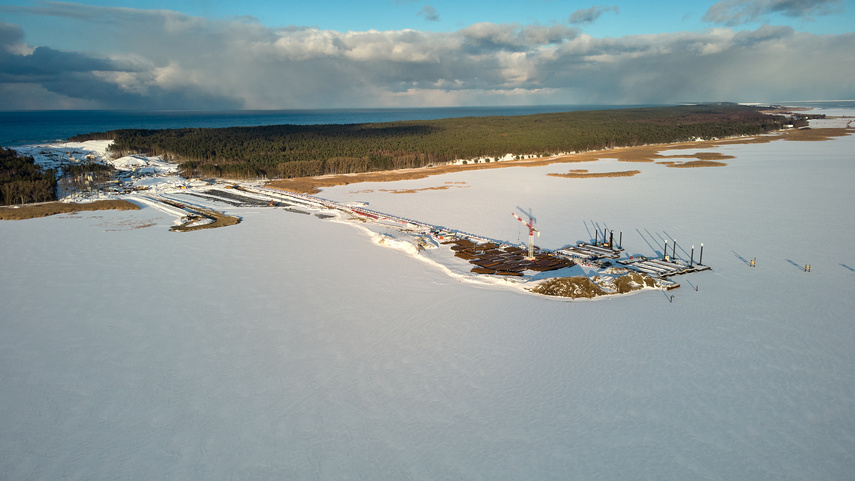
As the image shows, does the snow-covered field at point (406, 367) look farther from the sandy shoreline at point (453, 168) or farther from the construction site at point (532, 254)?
the sandy shoreline at point (453, 168)

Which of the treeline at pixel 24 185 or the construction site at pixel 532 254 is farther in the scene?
the treeline at pixel 24 185

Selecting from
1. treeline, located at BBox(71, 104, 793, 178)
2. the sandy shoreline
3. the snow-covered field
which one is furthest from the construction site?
treeline, located at BBox(71, 104, 793, 178)

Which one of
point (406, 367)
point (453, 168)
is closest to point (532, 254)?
point (406, 367)

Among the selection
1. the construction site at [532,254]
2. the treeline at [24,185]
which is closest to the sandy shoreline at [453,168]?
the construction site at [532,254]

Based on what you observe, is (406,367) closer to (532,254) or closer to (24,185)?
(532,254)

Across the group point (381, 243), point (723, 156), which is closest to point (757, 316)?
point (381, 243)

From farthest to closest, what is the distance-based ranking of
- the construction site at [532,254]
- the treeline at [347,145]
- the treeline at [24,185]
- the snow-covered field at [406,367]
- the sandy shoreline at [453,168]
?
the treeline at [347,145], the sandy shoreline at [453,168], the treeline at [24,185], the construction site at [532,254], the snow-covered field at [406,367]

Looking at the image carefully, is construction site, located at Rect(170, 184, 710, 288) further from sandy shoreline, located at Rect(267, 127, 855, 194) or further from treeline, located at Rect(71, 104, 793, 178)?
treeline, located at Rect(71, 104, 793, 178)
